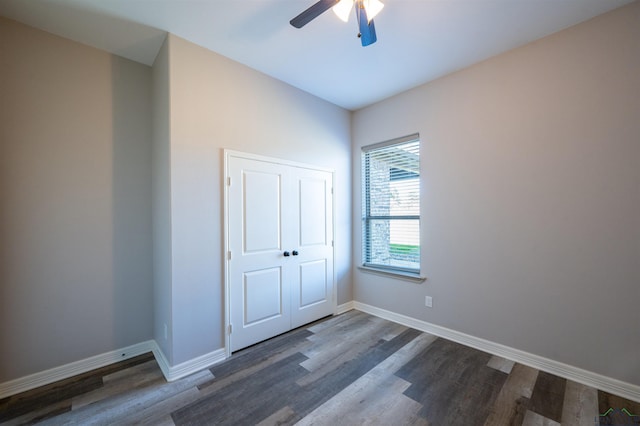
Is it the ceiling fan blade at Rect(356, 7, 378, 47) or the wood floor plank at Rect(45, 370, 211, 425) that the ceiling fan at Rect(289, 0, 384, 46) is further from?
the wood floor plank at Rect(45, 370, 211, 425)

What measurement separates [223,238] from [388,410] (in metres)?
1.99

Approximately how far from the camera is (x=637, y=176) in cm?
195

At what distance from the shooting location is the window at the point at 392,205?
3.28 meters

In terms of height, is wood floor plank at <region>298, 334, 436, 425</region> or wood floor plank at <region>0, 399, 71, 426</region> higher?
wood floor plank at <region>0, 399, 71, 426</region>

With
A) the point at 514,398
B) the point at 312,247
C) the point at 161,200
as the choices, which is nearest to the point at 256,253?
the point at 312,247

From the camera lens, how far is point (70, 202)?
233cm

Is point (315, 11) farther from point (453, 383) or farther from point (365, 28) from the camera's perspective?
point (453, 383)

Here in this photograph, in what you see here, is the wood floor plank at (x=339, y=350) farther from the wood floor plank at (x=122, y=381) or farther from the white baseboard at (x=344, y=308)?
the wood floor plank at (x=122, y=381)

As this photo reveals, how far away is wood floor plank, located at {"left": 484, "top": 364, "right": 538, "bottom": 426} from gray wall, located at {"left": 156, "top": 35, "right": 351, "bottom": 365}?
2341mm

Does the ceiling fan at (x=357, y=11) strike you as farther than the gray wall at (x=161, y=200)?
No

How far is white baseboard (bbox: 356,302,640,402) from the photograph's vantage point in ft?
6.55

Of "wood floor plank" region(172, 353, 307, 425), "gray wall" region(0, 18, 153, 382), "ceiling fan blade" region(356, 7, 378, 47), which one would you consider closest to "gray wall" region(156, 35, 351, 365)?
"wood floor plank" region(172, 353, 307, 425)

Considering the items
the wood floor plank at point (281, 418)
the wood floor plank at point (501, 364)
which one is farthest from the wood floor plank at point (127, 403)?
the wood floor plank at point (501, 364)

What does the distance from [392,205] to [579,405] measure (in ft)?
7.82
